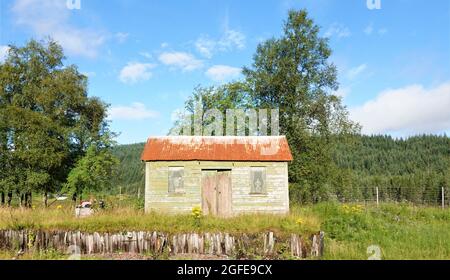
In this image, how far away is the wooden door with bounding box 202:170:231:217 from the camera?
17.8 m

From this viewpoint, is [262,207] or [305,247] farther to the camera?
[262,207]

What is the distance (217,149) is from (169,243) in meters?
Answer: 8.29

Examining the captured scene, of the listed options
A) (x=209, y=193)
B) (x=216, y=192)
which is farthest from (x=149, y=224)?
(x=216, y=192)

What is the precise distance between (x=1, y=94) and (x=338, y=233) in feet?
77.8

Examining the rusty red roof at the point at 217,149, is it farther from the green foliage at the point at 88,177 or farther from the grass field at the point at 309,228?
the green foliage at the point at 88,177

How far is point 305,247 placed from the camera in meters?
10.8

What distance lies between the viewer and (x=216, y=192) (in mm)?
18031

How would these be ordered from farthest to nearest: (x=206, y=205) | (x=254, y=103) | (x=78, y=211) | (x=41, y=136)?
1. (x=254, y=103)
2. (x=41, y=136)
3. (x=206, y=205)
4. (x=78, y=211)

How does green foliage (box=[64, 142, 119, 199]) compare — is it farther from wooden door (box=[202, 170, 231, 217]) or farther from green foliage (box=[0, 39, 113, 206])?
wooden door (box=[202, 170, 231, 217])

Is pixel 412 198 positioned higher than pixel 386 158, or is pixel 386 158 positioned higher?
pixel 386 158

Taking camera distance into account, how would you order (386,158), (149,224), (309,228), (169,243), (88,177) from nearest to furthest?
(169,243)
(309,228)
(149,224)
(88,177)
(386,158)

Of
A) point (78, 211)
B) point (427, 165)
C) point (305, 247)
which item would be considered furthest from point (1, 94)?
point (427, 165)

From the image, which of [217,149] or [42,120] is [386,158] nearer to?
[217,149]
